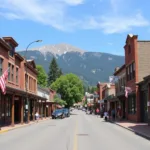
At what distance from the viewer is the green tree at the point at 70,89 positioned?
320 ft

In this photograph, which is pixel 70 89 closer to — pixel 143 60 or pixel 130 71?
pixel 130 71

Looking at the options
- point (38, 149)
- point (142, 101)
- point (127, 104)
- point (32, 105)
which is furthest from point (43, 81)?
point (38, 149)

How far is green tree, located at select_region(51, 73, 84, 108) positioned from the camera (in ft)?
320

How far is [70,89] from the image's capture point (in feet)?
320

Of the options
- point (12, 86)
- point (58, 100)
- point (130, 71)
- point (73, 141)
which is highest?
point (130, 71)

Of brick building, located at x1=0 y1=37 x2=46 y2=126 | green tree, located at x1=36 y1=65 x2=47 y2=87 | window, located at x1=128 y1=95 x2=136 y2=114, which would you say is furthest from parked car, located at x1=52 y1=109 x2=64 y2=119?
green tree, located at x1=36 y1=65 x2=47 y2=87

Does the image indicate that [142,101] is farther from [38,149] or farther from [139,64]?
[38,149]

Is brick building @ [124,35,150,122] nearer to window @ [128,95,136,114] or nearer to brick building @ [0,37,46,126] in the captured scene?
window @ [128,95,136,114]

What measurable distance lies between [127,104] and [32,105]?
15.9m

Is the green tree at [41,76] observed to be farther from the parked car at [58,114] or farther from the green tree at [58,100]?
the parked car at [58,114]

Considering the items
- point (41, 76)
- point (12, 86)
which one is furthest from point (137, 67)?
point (41, 76)

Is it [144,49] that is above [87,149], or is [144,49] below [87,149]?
above

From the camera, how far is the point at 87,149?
14.3 metres

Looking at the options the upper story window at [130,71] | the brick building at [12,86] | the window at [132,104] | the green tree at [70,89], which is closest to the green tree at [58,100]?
the green tree at [70,89]
